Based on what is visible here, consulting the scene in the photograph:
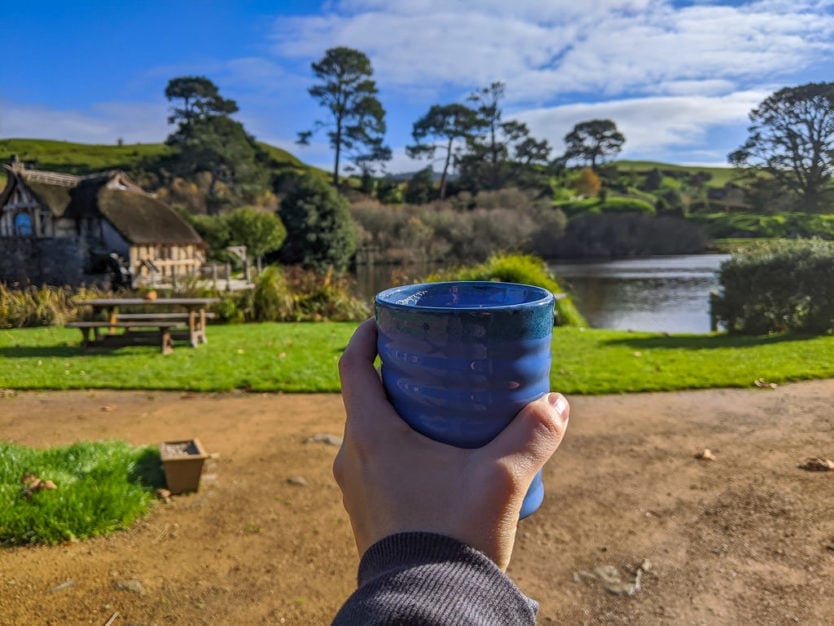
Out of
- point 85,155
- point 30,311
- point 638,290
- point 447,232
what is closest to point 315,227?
point 447,232

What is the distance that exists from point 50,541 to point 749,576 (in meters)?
4.19

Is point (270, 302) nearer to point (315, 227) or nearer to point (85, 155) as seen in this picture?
point (315, 227)

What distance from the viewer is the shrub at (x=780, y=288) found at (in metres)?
11.3

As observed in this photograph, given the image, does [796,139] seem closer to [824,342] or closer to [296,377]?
[824,342]

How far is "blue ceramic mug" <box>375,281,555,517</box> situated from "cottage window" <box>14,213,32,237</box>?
28315 mm

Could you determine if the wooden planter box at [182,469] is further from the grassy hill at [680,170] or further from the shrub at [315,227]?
the grassy hill at [680,170]

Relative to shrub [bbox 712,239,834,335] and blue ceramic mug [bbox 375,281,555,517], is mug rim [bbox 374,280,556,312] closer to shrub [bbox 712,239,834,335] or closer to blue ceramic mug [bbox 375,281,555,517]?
blue ceramic mug [bbox 375,281,555,517]

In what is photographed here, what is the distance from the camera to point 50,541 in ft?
12.1

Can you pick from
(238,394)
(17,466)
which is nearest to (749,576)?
(17,466)

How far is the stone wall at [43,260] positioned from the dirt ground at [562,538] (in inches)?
827

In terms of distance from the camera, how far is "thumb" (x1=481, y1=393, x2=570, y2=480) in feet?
3.47


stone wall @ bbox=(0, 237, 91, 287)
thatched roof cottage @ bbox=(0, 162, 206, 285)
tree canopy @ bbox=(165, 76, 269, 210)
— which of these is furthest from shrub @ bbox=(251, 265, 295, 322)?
A: tree canopy @ bbox=(165, 76, 269, 210)

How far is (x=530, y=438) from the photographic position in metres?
1.08

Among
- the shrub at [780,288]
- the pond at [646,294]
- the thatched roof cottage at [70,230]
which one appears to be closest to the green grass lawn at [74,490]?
the shrub at [780,288]
